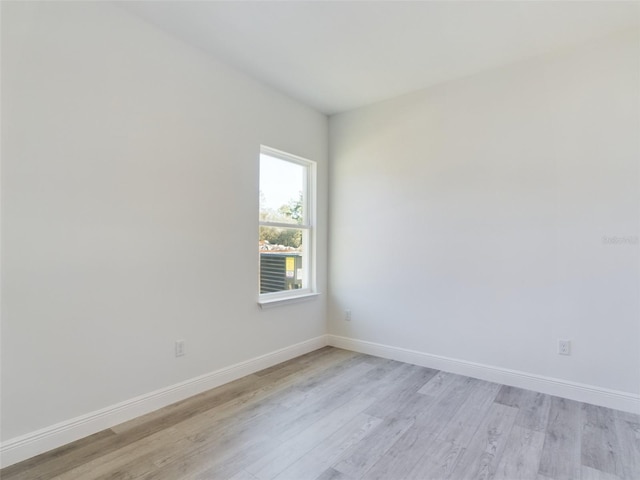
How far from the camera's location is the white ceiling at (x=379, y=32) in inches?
85.6

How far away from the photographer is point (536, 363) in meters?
2.71

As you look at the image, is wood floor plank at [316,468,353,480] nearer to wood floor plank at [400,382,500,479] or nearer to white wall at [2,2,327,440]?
wood floor plank at [400,382,500,479]

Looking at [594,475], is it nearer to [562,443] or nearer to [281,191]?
[562,443]

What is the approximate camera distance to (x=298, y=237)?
372 cm

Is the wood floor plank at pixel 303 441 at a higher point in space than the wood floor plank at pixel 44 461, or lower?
lower

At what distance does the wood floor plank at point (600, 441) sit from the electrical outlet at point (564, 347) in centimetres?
36

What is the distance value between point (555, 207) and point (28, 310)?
11.5 feet

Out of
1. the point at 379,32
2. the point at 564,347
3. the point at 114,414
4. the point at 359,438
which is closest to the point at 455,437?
the point at 359,438

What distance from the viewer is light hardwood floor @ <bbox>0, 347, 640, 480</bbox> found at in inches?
68.3

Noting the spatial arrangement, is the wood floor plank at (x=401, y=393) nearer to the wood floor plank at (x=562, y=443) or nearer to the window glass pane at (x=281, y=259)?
the wood floor plank at (x=562, y=443)

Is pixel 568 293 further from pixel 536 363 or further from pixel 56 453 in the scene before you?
pixel 56 453

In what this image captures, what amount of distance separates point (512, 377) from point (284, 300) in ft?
6.73

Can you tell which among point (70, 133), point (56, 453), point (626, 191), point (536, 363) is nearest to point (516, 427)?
point (536, 363)

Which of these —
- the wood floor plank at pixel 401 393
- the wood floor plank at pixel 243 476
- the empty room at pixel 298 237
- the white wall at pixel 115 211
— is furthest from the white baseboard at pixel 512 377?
the wood floor plank at pixel 243 476
